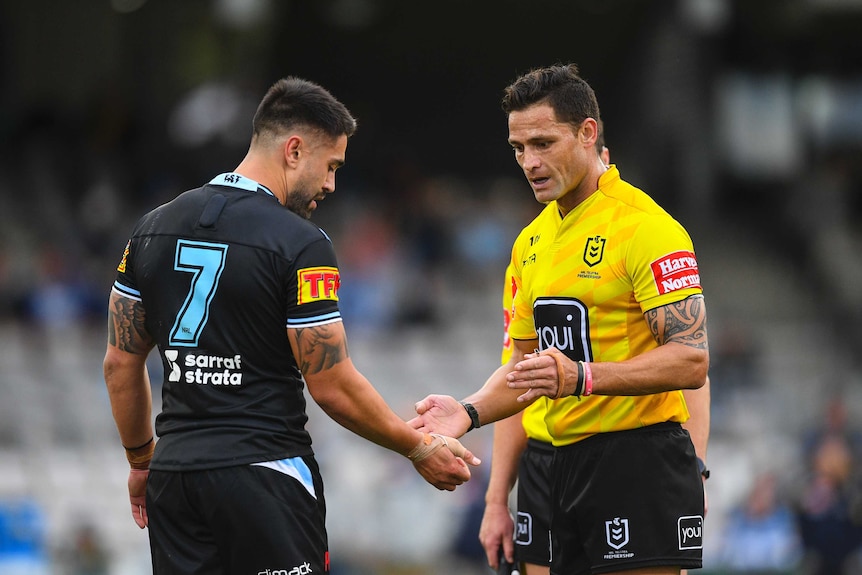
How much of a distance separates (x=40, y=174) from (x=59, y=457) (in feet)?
15.5

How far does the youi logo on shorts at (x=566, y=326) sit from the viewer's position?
5.56m

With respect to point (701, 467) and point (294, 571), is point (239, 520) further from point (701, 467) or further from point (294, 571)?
point (701, 467)

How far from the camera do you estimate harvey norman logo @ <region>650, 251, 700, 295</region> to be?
5273 mm

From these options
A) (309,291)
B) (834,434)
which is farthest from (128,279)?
(834,434)

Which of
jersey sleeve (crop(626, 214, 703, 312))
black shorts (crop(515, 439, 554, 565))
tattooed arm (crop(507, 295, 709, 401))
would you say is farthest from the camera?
black shorts (crop(515, 439, 554, 565))

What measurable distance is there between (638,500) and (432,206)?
12465 millimetres

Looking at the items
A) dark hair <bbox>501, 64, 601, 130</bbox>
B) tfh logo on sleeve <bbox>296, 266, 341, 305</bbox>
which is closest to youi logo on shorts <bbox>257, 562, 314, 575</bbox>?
tfh logo on sleeve <bbox>296, 266, 341, 305</bbox>

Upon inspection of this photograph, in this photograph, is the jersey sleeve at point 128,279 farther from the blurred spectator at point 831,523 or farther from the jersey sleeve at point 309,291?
the blurred spectator at point 831,523

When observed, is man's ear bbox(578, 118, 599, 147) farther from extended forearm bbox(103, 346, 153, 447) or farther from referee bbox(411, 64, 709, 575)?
extended forearm bbox(103, 346, 153, 447)

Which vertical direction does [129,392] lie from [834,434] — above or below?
above

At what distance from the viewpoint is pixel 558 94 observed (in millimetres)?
5582

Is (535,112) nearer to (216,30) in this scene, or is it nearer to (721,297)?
(721,297)

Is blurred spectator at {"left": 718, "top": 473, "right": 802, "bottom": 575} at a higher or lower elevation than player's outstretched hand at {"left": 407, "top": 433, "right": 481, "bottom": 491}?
lower

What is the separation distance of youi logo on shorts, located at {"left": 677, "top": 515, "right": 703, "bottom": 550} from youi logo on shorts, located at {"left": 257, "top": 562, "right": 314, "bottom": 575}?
59.4 inches
